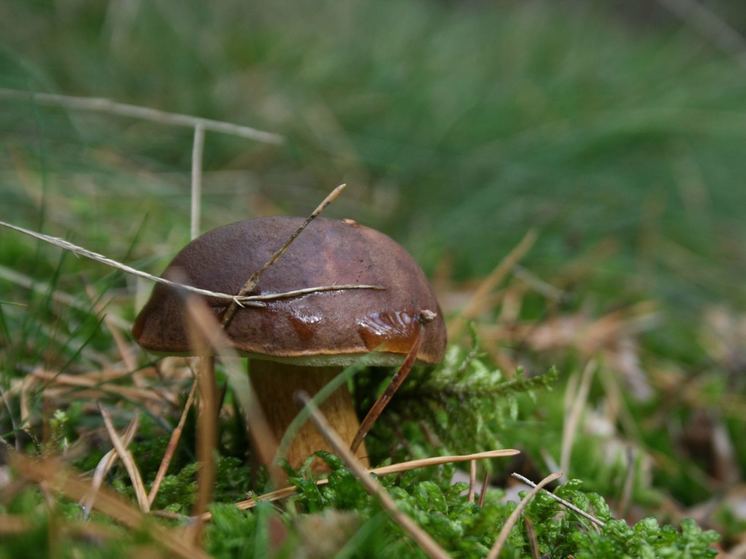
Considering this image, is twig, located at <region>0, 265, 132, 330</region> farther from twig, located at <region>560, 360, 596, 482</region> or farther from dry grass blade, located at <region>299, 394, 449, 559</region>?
twig, located at <region>560, 360, 596, 482</region>

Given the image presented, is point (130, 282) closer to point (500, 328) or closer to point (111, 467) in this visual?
point (111, 467)

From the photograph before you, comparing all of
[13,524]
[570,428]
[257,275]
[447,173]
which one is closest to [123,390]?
[257,275]

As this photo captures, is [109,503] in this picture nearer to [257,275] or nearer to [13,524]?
[13,524]

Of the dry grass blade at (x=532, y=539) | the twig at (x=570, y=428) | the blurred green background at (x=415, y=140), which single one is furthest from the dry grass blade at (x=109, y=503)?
the blurred green background at (x=415, y=140)

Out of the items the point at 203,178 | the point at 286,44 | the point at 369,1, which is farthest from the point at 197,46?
the point at 369,1

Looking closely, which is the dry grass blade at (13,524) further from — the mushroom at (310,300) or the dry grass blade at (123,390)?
the dry grass blade at (123,390)

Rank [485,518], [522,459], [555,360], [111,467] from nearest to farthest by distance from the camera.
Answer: [485,518], [111,467], [522,459], [555,360]
